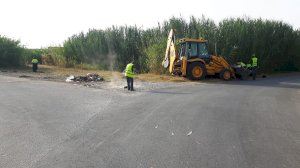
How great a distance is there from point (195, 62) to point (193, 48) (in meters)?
0.81

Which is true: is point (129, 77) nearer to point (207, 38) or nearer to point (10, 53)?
point (207, 38)

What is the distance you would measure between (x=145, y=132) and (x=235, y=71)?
16.7m

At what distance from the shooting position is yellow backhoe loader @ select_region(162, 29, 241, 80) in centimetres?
2412

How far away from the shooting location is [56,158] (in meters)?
7.71

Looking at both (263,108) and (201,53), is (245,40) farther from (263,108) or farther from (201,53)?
(263,108)

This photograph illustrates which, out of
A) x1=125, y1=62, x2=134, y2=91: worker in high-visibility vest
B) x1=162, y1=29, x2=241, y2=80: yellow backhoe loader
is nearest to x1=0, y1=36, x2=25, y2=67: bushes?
x1=162, y1=29, x2=241, y2=80: yellow backhoe loader

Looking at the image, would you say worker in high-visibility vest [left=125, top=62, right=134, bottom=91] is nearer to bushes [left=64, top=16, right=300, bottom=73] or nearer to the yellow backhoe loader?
the yellow backhoe loader

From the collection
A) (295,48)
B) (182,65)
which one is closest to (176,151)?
(182,65)

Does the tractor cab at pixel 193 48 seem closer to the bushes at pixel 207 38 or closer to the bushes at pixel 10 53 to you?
the bushes at pixel 207 38

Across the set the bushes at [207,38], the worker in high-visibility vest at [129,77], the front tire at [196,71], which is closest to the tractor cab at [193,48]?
the front tire at [196,71]

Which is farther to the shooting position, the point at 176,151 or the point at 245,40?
the point at 245,40

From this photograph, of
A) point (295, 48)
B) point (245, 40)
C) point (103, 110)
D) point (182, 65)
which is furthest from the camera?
point (295, 48)

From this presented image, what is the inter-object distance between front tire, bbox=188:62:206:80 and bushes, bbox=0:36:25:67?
1849 cm

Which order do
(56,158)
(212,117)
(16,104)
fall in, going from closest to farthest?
(56,158) < (212,117) < (16,104)
